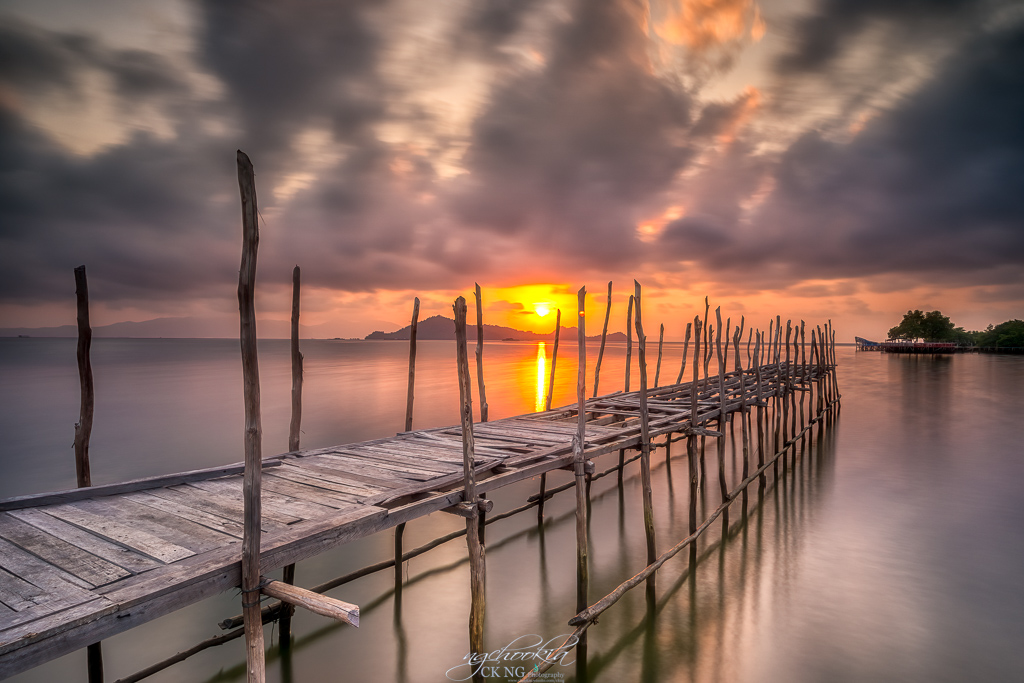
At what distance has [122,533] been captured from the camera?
419 centimetres

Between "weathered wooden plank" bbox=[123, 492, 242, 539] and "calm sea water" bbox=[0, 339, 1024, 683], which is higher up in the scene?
"weathered wooden plank" bbox=[123, 492, 242, 539]

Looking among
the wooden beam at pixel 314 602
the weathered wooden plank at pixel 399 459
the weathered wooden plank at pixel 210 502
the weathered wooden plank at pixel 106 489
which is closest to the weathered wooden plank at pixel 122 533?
the weathered wooden plank at pixel 106 489

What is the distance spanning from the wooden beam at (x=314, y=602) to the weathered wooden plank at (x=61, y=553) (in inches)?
39.2

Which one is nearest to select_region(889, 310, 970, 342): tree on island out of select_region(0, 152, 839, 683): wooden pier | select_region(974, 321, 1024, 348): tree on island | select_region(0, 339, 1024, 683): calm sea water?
select_region(974, 321, 1024, 348): tree on island

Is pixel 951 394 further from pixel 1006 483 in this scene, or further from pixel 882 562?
pixel 882 562

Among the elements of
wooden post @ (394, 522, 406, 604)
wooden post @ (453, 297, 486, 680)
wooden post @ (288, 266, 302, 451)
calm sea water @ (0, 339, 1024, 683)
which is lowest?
calm sea water @ (0, 339, 1024, 683)

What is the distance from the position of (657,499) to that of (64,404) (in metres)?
32.5

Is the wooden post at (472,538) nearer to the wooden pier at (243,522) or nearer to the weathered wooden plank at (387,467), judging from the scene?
the wooden pier at (243,522)

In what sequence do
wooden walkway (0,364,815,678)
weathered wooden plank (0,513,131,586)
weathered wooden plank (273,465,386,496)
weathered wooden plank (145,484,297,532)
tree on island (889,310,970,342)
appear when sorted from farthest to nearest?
1. tree on island (889,310,970,342)
2. weathered wooden plank (273,465,386,496)
3. weathered wooden plank (145,484,297,532)
4. weathered wooden plank (0,513,131,586)
5. wooden walkway (0,364,815,678)

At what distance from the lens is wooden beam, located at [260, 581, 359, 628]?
350 cm

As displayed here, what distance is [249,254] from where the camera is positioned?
3629 millimetres

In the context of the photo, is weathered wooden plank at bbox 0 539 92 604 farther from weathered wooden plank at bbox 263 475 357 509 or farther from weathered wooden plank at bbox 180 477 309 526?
weathered wooden plank at bbox 263 475 357 509

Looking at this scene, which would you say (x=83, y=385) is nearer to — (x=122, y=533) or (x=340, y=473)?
(x=122, y=533)

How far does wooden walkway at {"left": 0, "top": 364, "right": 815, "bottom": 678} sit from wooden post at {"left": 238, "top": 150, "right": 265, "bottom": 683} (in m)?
0.17
